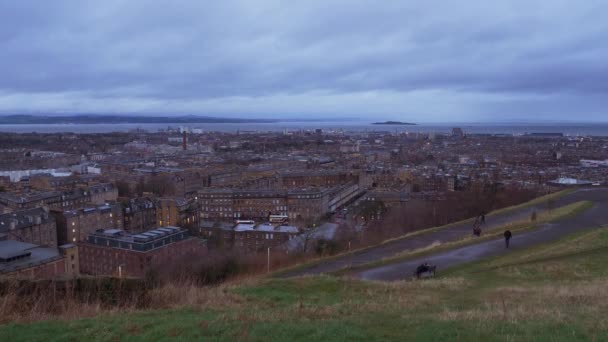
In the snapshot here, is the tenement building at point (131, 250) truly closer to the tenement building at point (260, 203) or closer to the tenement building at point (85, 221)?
the tenement building at point (85, 221)

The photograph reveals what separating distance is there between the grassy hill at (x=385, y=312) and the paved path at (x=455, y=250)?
1.37 m

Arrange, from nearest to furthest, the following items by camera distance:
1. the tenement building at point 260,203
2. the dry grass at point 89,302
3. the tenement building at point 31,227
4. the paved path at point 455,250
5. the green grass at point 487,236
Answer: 1. the dry grass at point 89,302
2. the paved path at point 455,250
3. the green grass at point 487,236
4. the tenement building at point 31,227
5. the tenement building at point 260,203

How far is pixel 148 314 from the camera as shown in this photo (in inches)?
297

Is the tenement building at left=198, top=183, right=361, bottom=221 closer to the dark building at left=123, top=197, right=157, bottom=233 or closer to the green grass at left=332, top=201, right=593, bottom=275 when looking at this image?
the dark building at left=123, top=197, right=157, bottom=233

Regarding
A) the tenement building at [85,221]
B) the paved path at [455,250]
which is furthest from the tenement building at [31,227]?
the paved path at [455,250]

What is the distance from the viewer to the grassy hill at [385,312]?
614 cm

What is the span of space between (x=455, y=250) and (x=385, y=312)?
27.4 feet

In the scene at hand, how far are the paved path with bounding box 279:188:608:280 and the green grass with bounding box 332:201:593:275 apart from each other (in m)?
0.34

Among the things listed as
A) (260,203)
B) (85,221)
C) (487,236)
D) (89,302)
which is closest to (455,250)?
(487,236)

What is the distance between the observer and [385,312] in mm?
7715

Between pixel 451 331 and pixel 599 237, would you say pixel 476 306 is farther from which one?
pixel 599 237

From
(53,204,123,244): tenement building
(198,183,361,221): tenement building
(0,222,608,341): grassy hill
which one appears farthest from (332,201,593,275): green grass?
(198,183,361,221): tenement building

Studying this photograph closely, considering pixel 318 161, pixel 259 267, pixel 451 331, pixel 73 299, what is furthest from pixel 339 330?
pixel 318 161

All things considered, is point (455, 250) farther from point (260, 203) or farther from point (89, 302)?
point (260, 203)
